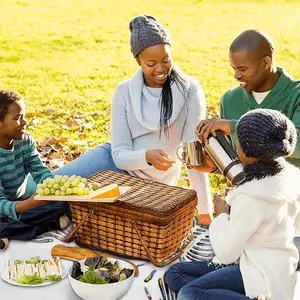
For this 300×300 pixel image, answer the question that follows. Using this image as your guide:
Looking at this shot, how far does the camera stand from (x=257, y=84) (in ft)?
10.4

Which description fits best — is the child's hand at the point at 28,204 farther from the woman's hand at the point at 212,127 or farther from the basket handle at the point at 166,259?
the woman's hand at the point at 212,127

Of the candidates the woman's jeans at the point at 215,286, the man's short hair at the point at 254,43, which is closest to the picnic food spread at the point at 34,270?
the woman's jeans at the point at 215,286

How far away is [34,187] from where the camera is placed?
354 cm

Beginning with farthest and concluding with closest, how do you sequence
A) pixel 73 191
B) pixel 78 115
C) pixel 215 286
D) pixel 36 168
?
pixel 78 115 < pixel 36 168 < pixel 73 191 < pixel 215 286

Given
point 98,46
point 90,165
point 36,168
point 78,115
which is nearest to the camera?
point 36,168

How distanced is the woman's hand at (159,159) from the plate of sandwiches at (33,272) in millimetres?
696

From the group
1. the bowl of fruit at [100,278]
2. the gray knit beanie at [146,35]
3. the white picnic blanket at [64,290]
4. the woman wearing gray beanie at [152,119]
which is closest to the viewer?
the bowl of fruit at [100,278]

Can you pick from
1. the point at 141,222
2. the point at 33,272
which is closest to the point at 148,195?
the point at 141,222

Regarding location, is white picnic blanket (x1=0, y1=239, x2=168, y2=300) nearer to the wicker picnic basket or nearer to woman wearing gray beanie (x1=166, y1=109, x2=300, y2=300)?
the wicker picnic basket

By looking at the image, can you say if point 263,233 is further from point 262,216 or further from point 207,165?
point 207,165

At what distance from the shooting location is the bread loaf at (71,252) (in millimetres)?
3080

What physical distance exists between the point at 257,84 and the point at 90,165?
3.59ft

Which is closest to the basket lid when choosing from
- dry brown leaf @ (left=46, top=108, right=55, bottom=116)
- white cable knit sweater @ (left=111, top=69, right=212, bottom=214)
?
white cable knit sweater @ (left=111, top=69, right=212, bottom=214)

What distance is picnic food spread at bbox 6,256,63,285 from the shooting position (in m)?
2.84
